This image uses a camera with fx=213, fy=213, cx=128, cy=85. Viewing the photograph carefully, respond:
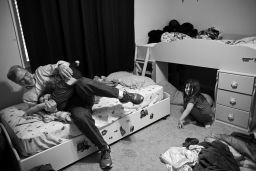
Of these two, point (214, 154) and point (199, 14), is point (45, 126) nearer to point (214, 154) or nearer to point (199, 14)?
point (214, 154)

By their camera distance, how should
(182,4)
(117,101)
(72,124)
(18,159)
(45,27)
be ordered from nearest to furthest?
1. (18,159)
2. (72,124)
3. (117,101)
4. (45,27)
5. (182,4)

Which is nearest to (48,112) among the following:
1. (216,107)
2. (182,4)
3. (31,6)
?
(31,6)

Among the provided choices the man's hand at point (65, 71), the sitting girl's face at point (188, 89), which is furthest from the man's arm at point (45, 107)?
the sitting girl's face at point (188, 89)

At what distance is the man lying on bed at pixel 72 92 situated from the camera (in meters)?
1.91

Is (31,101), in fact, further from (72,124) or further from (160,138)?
(160,138)

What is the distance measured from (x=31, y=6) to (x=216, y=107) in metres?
2.45

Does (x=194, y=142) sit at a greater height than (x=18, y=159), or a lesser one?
lesser

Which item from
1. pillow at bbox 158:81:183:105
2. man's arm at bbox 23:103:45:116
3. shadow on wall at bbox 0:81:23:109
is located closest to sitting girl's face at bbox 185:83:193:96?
pillow at bbox 158:81:183:105

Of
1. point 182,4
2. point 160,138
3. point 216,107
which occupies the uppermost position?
point 182,4

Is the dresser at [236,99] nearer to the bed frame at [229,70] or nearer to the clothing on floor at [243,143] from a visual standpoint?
the bed frame at [229,70]

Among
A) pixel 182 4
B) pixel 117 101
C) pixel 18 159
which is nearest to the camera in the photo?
pixel 18 159

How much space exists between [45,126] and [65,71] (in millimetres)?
513

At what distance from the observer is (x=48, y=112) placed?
2.03 meters

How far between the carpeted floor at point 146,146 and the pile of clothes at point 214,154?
0.12 m
